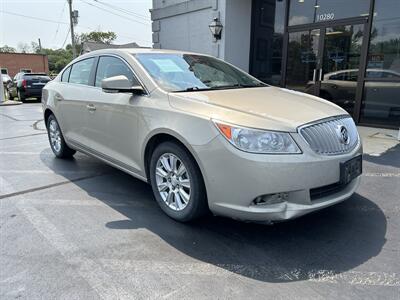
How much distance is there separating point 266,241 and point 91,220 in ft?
5.45

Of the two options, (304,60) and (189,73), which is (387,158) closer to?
(189,73)

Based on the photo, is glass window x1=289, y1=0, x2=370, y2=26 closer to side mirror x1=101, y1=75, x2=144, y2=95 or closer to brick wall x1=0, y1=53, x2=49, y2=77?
side mirror x1=101, y1=75, x2=144, y2=95

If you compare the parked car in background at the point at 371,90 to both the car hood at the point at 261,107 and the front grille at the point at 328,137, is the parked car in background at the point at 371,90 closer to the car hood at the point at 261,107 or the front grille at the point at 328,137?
the car hood at the point at 261,107

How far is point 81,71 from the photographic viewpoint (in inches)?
188

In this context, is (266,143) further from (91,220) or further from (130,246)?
(91,220)

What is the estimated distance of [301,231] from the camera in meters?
3.11

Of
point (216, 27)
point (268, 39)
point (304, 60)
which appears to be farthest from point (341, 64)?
point (216, 27)

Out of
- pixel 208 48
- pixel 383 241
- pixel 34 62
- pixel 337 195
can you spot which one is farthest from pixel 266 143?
pixel 34 62

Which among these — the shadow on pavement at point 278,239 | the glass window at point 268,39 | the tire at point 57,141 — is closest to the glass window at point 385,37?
the glass window at point 268,39

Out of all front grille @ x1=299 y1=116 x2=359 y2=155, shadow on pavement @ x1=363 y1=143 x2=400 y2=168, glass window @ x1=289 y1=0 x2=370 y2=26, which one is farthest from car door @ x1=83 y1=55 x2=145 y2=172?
glass window @ x1=289 y1=0 x2=370 y2=26

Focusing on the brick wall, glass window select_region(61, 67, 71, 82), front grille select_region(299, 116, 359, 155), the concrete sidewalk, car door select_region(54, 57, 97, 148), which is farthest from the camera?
the brick wall

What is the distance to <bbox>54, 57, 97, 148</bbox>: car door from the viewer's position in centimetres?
445

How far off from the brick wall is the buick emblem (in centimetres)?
5298

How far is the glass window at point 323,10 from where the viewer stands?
8031 millimetres
